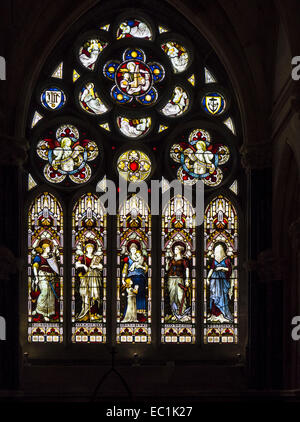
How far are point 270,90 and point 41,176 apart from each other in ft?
17.0

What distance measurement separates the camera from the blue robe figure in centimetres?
1956

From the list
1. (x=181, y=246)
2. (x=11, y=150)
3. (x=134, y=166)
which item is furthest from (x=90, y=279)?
(x=11, y=150)

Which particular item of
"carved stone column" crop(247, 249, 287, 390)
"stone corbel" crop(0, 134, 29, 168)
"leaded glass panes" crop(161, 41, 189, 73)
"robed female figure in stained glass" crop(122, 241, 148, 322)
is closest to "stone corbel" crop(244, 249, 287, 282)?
"carved stone column" crop(247, 249, 287, 390)

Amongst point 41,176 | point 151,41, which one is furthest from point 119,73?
point 41,176

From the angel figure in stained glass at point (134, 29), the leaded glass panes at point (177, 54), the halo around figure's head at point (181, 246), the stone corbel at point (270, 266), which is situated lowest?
the stone corbel at point (270, 266)

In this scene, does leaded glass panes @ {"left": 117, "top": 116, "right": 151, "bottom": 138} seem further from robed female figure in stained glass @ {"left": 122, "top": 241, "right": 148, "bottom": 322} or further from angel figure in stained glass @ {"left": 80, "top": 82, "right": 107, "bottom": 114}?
robed female figure in stained glass @ {"left": 122, "top": 241, "right": 148, "bottom": 322}

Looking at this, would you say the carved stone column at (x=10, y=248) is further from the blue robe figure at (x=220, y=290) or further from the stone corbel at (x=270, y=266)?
the stone corbel at (x=270, y=266)

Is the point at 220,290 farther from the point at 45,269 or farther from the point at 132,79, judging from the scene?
the point at 132,79

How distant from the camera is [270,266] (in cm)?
1811

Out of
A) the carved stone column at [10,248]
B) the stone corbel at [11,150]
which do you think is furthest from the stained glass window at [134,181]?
the stone corbel at [11,150]

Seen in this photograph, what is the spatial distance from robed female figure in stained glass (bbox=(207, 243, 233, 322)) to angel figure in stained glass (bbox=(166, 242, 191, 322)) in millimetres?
485

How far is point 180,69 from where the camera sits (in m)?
20.6

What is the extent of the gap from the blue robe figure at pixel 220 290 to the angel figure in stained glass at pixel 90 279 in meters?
2.37

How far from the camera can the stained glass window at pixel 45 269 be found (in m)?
19.3
